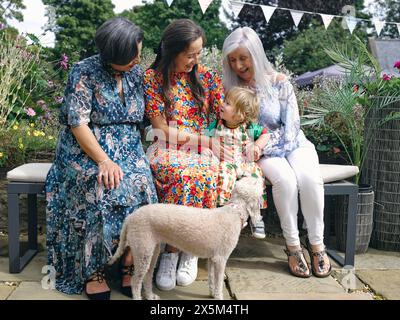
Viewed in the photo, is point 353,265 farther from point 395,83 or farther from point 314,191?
point 395,83

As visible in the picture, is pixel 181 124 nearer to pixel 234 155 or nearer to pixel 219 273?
pixel 234 155

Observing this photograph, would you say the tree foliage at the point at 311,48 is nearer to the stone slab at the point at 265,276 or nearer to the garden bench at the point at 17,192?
the stone slab at the point at 265,276

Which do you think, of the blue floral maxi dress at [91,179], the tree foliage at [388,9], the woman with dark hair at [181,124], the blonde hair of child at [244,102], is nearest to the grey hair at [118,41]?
the blue floral maxi dress at [91,179]

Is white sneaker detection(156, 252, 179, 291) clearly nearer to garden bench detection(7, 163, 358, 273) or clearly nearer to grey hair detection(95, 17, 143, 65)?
garden bench detection(7, 163, 358, 273)

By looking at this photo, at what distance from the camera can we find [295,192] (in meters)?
3.22

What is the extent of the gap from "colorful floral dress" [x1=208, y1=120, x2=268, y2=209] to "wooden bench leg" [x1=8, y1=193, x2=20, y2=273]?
4.39 feet

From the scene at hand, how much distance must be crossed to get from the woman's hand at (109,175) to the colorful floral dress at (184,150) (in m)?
0.35

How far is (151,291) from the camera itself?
9.26 ft

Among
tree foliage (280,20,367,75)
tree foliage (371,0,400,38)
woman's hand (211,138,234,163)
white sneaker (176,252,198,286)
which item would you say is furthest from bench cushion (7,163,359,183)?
tree foliage (371,0,400,38)

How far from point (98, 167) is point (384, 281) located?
205cm

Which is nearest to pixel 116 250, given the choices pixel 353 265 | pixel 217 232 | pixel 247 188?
pixel 217 232

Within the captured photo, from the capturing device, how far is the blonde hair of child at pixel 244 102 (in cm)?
319

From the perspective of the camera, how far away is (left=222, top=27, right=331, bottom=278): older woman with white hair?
323 cm

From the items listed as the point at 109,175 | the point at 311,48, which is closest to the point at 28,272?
the point at 109,175
